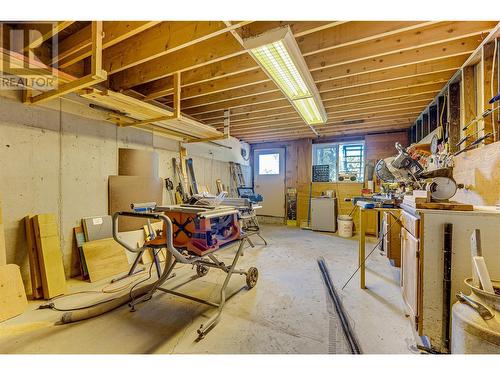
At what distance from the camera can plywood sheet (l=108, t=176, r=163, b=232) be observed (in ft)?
10.1

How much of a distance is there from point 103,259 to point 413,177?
368cm

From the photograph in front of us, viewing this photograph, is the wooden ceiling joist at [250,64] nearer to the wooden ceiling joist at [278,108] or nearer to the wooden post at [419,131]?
the wooden ceiling joist at [278,108]

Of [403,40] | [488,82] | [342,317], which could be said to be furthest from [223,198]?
[488,82]

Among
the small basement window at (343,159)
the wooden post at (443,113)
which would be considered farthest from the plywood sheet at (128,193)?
the small basement window at (343,159)

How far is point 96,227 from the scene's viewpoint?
2850 mm

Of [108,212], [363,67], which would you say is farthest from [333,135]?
[108,212]

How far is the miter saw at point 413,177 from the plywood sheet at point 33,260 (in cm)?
362

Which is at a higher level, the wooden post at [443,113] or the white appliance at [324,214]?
the wooden post at [443,113]

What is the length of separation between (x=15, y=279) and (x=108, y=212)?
1.18 m

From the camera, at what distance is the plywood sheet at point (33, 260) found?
2205mm

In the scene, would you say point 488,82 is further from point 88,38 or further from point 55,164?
point 55,164

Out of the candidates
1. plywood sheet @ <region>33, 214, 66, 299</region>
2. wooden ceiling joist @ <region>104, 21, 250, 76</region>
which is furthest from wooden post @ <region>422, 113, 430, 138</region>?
plywood sheet @ <region>33, 214, 66, 299</region>

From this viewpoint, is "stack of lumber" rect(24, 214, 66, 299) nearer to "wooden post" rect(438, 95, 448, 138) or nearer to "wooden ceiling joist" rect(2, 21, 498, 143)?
"wooden ceiling joist" rect(2, 21, 498, 143)
